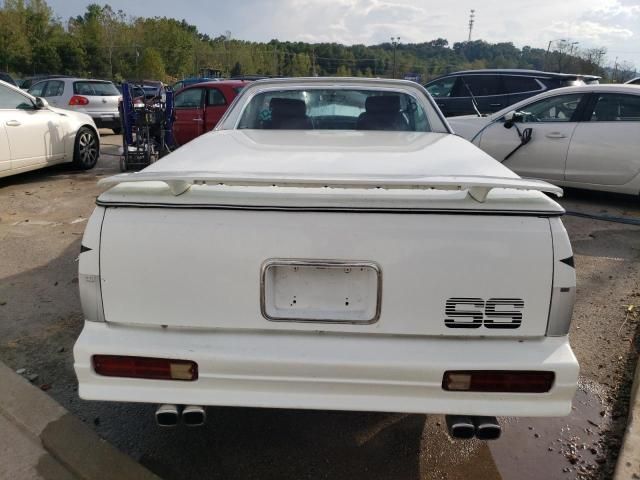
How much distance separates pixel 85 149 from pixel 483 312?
8.47 metres

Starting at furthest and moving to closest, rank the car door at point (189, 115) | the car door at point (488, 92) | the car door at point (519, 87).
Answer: the car door at point (488, 92), the car door at point (519, 87), the car door at point (189, 115)

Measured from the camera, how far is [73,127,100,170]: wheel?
8.69 m

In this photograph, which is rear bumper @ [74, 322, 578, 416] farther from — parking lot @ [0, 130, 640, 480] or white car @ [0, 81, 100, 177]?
white car @ [0, 81, 100, 177]

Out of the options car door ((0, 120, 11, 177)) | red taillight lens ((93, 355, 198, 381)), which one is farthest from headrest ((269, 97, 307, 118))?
car door ((0, 120, 11, 177))

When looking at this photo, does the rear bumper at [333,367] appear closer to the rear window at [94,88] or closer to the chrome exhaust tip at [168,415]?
the chrome exhaust tip at [168,415]

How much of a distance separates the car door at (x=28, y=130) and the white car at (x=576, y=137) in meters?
6.41

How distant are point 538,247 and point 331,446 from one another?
55.6 inches

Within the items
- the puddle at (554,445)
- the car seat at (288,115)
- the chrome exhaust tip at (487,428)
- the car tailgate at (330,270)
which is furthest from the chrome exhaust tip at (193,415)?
the car seat at (288,115)

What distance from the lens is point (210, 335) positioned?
2.02 meters

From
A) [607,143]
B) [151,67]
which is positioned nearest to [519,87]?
[607,143]

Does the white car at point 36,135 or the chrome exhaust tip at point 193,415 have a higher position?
the white car at point 36,135

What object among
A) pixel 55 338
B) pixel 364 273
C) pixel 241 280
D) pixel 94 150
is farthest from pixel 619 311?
pixel 94 150

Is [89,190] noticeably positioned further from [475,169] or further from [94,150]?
[475,169]

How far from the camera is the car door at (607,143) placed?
21.8ft
